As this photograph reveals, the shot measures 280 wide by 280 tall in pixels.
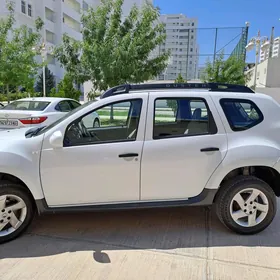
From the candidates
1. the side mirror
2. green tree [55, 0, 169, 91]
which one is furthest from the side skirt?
green tree [55, 0, 169, 91]

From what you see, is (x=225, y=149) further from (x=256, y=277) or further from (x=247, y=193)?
(x=256, y=277)

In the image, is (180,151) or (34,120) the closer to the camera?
(180,151)

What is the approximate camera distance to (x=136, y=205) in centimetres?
298

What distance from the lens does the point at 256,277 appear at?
2.41 metres

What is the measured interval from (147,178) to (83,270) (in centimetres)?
113

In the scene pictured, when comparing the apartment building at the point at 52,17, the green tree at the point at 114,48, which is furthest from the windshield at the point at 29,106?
the apartment building at the point at 52,17

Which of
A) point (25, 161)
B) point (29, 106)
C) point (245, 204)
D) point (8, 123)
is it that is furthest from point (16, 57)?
point (245, 204)

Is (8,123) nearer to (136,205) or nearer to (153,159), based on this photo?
(136,205)

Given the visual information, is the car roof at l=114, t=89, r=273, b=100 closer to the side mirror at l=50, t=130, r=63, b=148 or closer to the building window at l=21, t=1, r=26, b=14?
the side mirror at l=50, t=130, r=63, b=148

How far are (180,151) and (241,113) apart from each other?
92cm

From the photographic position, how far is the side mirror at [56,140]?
9.02 ft

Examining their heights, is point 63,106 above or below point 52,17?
below

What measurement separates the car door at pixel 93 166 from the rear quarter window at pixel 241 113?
1.00 meters

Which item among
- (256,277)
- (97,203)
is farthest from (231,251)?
(97,203)
